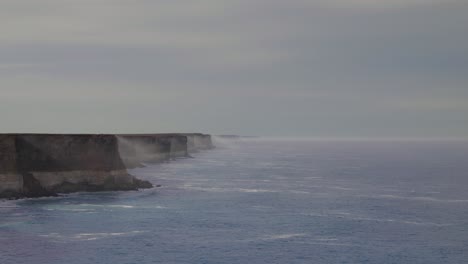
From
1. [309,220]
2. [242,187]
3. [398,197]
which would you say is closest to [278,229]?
[309,220]

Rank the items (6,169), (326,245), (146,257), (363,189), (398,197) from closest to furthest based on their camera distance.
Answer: (146,257)
(326,245)
(6,169)
(398,197)
(363,189)

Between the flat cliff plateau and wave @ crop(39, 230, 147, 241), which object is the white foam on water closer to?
wave @ crop(39, 230, 147, 241)

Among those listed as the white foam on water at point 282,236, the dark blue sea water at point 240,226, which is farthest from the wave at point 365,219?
the white foam on water at point 282,236

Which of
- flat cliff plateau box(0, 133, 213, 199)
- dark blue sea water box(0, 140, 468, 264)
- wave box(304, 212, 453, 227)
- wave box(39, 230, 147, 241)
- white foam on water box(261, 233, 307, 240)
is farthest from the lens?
flat cliff plateau box(0, 133, 213, 199)

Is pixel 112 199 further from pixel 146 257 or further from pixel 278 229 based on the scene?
pixel 146 257

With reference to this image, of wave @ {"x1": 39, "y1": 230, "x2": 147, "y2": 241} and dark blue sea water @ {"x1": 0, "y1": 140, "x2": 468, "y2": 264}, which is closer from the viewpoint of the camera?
dark blue sea water @ {"x1": 0, "y1": 140, "x2": 468, "y2": 264}

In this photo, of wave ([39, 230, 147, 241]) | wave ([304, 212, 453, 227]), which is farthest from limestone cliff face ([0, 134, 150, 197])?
wave ([304, 212, 453, 227])

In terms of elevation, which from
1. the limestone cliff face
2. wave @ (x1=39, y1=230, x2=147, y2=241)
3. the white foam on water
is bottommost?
the white foam on water

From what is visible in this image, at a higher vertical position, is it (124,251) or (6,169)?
(6,169)

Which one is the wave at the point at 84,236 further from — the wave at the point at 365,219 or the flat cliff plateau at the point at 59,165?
the wave at the point at 365,219
